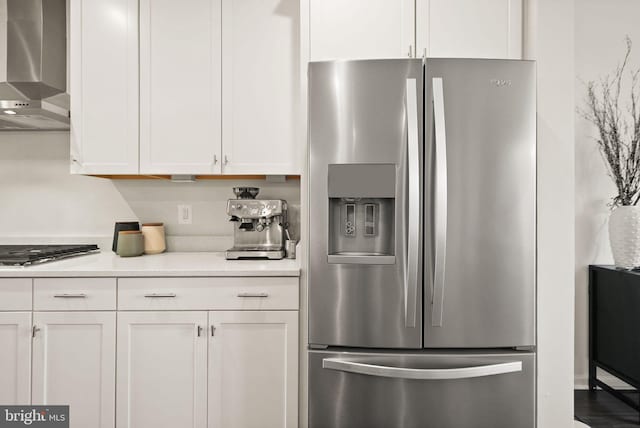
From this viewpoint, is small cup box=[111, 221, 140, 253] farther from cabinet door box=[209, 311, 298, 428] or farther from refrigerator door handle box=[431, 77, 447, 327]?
refrigerator door handle box=[431, 77, 447, 327]

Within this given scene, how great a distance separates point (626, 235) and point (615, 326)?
22.3 inches

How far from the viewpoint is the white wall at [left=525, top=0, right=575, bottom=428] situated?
175 cm

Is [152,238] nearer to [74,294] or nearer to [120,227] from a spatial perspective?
[120,227]

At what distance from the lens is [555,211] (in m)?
1.77

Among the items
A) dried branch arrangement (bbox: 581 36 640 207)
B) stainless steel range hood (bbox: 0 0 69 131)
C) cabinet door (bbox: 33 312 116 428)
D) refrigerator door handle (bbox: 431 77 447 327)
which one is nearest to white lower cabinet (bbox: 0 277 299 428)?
cabinet door (bbox: 33 312 116 428)

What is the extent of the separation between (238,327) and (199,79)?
132cm

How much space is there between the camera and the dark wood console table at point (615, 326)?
2.25 m

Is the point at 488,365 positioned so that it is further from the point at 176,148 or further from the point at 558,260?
the point at 176,148

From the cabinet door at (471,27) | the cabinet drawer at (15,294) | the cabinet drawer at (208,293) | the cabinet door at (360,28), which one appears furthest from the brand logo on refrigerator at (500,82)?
the cabinet drawer at (15,294)

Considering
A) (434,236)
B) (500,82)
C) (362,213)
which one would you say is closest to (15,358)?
(362,213)

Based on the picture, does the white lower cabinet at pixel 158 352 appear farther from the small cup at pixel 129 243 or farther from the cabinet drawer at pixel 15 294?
the small cup at pixel 129 243


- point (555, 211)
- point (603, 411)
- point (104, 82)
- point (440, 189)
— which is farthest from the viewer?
point (603, 411)

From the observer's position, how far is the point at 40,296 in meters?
1.81

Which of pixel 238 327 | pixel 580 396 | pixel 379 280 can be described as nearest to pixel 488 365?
pixel 379 280
